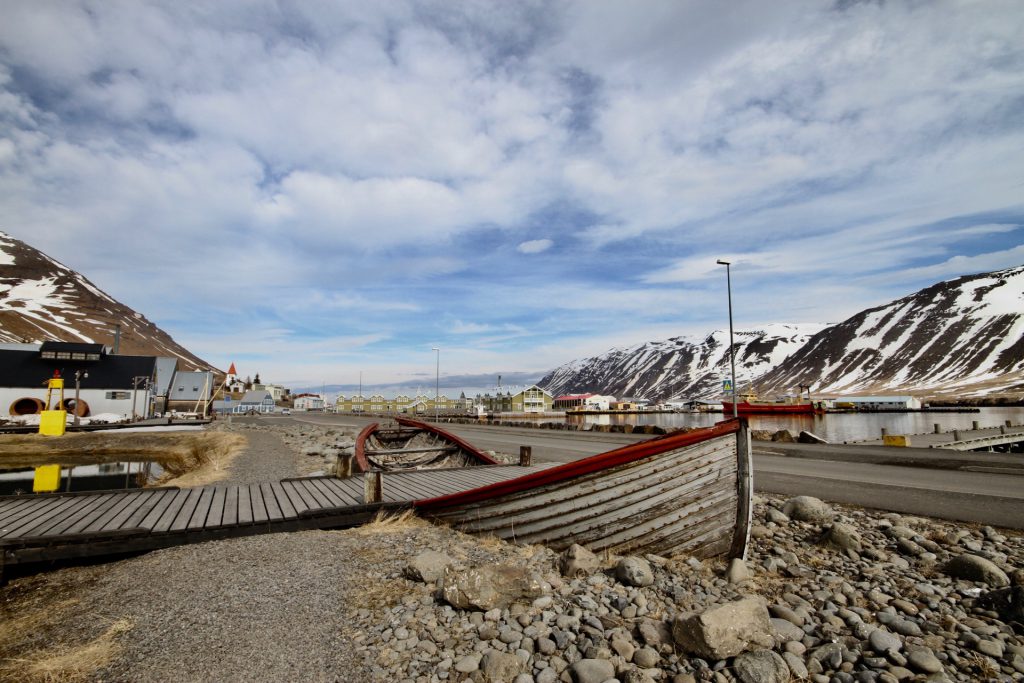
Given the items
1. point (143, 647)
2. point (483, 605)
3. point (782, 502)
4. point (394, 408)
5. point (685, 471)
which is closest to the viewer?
point (143, 647)

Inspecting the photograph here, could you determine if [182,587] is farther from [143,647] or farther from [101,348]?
[101,348]

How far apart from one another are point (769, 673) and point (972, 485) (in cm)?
1290

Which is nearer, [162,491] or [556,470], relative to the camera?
[556,470]

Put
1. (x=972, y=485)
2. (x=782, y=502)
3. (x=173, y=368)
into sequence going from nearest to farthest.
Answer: (x=782, y=502) → (x=972, y=485) → (x=173, y=368)

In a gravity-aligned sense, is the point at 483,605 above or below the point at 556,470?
below

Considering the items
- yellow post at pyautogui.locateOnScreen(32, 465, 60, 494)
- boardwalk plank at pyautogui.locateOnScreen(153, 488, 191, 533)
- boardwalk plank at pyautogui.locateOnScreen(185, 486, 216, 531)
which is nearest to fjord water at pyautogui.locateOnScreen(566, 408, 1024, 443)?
boardwalk plank at pyautogui.locateOnScreen(185, 486, 216, 531)

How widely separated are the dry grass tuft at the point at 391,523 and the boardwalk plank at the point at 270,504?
4.53 ft

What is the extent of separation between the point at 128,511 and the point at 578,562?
8.45 m

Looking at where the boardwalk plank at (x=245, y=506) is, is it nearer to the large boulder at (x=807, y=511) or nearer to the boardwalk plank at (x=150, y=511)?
the boardwalk plank at (x=150, y=511)

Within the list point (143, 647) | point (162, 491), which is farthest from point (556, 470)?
point (162, 491)

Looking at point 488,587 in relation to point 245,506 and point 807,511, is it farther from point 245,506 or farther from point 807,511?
point 807,511

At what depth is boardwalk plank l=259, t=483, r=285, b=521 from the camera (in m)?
8.80

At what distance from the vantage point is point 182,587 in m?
6.37

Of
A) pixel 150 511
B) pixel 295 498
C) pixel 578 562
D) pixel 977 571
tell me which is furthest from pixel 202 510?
pixel 977 571
